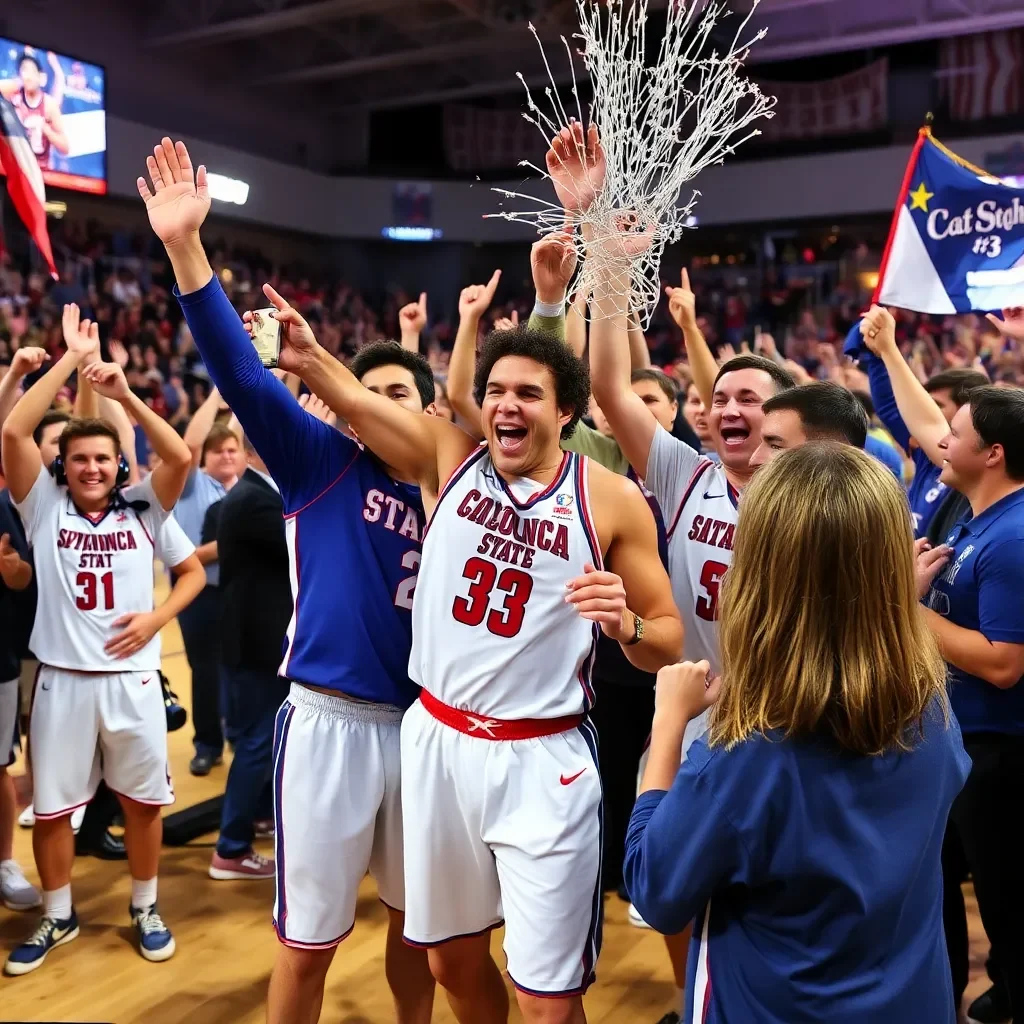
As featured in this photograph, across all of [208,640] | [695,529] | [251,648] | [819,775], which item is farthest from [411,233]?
[819,775]

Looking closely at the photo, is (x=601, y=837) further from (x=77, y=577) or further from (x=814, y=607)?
(x=77, y=577)

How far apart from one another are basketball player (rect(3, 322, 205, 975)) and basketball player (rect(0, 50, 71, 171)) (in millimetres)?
8863

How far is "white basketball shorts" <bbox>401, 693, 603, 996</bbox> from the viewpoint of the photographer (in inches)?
85.9

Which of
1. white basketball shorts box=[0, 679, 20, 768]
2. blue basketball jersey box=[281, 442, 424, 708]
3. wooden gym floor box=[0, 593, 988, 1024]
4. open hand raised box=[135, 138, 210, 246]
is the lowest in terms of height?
→ wooden gym floor box=[0, 593, 988, 1024]

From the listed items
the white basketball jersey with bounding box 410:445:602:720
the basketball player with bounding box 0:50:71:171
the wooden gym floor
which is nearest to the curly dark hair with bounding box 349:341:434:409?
the white basketball jersey with bounding box 410:445:602:720

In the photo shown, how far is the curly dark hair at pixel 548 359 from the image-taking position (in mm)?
2381

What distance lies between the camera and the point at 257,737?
162 inches

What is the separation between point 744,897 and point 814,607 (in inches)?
16.8

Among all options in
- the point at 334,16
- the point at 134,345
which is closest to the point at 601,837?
the point at 134,345

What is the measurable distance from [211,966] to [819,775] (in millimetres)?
2726

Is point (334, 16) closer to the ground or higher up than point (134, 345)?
higher up

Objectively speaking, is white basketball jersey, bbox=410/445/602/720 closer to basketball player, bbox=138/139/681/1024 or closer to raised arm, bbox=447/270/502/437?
basketball player, bbox=138/139/681/1024

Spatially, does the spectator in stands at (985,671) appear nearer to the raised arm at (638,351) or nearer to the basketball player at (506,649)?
the basketball player at (506,649)

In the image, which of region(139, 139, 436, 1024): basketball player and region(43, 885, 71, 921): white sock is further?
region(43, 885, 71, 921): white sock
